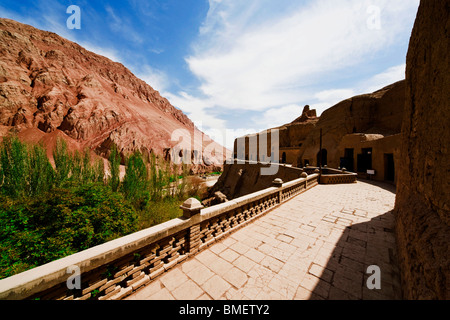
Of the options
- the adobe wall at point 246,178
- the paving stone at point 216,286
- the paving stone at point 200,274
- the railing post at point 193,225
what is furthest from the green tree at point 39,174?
the adobe wall at point 246,178

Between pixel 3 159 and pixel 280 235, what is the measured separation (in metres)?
12.1

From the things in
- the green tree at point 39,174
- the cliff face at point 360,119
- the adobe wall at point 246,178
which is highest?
the cliff face at point 360,119

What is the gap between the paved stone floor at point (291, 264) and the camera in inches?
114

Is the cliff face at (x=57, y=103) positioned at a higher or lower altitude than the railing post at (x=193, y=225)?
higher

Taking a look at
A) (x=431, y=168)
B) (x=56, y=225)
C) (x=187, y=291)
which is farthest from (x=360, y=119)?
(x=56, y=225)

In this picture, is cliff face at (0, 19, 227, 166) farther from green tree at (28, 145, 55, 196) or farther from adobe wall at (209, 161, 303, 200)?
green tree at (28, 145, 55, 196)

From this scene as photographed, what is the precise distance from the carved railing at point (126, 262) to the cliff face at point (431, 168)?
3641 millimetres

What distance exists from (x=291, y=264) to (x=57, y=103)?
52967mm

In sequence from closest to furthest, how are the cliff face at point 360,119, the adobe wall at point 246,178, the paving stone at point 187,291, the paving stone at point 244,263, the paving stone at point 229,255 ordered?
the paving stone at point 187,291 < the paving stone at point 244,263 < the paving stone at point 229,255 < the adobe wall at point 246,178 < the cliff face at point 360,119

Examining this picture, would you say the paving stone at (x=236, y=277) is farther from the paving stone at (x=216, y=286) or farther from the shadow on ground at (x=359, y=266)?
the shadow on ground at (x=359, y=266)

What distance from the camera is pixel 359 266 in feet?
11.8

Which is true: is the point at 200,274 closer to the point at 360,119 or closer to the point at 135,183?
the point at 135,183

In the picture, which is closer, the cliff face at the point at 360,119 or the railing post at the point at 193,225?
the railing post at the point at 193,225

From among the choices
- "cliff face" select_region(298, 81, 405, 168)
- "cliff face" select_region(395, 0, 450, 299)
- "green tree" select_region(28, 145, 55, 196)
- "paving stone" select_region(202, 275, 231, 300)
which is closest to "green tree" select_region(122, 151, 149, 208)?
"green tree" select_region(28, 145, 55, 196)
